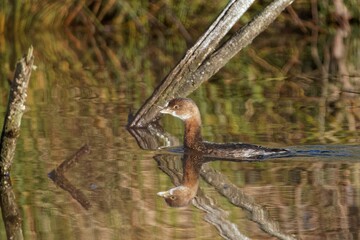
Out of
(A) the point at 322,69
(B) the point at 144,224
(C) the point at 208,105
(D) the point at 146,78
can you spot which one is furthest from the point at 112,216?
(A) the point at 322,69

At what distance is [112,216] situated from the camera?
19.6 feet

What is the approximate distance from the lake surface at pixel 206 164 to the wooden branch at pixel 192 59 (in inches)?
7.9

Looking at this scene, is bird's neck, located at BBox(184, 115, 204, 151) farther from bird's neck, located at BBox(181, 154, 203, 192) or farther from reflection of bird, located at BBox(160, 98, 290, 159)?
bird's neck, located at BBox(181, 154, 203, 192)

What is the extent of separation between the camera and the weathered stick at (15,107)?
632 centimetres

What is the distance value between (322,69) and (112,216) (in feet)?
26.3

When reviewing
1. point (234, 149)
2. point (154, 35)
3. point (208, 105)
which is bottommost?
point (234, 149)

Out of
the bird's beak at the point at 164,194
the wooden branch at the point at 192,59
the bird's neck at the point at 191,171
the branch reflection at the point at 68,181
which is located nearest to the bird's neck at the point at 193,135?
the bird's neck at the point at 191,171

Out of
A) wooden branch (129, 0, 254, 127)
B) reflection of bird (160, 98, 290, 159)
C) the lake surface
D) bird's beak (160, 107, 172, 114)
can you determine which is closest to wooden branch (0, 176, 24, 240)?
the lake surface

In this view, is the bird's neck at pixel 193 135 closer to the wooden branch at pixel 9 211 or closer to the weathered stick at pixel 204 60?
the weathered stick at pixel 204 60

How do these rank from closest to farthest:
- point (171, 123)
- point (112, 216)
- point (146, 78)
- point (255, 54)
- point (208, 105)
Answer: point (112, 216), point (171, 123), point (208, 105), point (146, 78), point (255, 54)

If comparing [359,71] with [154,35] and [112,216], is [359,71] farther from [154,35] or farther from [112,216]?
[112,216]

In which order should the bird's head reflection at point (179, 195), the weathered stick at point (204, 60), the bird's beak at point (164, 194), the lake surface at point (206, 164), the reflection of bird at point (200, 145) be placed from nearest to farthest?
the lake surface at point (206, 164)
the bird's head reflection at point (179, 195)
the bird's beak at point (164, 194)
the reflection of bird at point (200, 145)
the weathered stick at point (204, 60)

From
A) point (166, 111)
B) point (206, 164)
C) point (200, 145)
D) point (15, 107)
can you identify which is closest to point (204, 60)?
point (166, 111)

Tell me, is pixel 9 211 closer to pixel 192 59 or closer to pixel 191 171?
pixel 191 171
